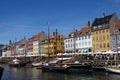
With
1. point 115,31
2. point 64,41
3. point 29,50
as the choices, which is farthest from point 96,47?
point 29,50

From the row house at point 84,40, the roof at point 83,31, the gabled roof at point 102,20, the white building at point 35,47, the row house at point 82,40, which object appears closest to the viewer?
the gabled roof at point 102,20

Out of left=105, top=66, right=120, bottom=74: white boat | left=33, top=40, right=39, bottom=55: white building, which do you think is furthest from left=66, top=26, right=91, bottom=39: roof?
left=105, top=66, right=120, bottom=74: white boat

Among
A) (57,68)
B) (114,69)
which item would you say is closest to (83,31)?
(57,68)

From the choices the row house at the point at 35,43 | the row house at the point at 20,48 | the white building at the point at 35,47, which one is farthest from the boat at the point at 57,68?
the row house at the point at 20,48

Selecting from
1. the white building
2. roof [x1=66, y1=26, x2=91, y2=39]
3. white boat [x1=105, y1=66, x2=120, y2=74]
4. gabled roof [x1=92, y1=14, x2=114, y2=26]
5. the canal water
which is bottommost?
the canal water

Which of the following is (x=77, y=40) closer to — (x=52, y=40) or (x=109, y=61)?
(x=52, y=40)

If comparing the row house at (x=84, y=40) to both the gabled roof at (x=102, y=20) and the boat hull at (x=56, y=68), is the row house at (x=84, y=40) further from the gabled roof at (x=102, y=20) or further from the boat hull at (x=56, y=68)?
the boat hull at (x=56, y=68)

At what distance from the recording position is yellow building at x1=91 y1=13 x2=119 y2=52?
85.2 metres

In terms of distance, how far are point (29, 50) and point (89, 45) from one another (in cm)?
6067

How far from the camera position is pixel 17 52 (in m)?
168

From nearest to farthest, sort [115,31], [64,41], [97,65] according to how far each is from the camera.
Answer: [97,65]
[115,31]
[64,41]

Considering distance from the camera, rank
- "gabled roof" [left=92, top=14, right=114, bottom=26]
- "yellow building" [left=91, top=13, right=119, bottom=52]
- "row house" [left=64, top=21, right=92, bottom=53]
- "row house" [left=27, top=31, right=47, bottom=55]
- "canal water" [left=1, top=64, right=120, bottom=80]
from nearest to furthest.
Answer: "canal water" [left=1, top=64, right=120, bottom=80] < "yellow building" [left=91, top=13, right=119, bottom=52] < "gabled roof" [left=92, top=14, right=114, bottom=26] < "row house" [left=64, top=21, right=92, bottom=53] < "row house" [left=27, top=31, right=47, bottom=55]

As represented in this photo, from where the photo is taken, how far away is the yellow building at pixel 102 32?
3353 inches

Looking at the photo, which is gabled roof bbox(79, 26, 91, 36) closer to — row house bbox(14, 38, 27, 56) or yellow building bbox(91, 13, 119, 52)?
yellow building bbox(91, 13, 119, 52)
